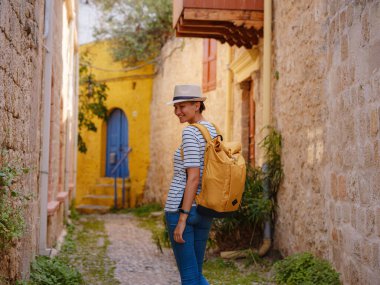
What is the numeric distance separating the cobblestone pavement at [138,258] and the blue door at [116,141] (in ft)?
19.2

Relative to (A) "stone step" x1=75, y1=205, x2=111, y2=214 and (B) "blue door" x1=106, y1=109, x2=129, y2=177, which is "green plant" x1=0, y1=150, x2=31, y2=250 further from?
(B) "blue door" x1=106, y1=109, x2=129, y2=177

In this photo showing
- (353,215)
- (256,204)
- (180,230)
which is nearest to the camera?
(180,230)

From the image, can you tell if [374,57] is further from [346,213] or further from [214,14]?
[214,14]

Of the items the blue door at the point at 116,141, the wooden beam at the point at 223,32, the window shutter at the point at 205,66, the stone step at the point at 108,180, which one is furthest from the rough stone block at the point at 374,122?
the blue door at the point at 116,141

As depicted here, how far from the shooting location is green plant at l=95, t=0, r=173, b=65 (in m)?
15.2

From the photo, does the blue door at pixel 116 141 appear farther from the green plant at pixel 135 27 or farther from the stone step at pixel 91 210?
the stone step at pixel 91 210

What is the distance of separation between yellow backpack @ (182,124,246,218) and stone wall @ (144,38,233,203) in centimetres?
615

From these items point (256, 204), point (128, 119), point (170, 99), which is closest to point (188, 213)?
point (256, 204)

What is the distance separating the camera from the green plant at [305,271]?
4.74m

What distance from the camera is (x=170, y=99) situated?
13984 millimetres

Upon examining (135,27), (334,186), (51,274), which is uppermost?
(135,27)

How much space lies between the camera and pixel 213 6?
7215mm

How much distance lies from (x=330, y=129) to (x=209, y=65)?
6368 mm

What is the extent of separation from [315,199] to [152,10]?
35.1 feet
